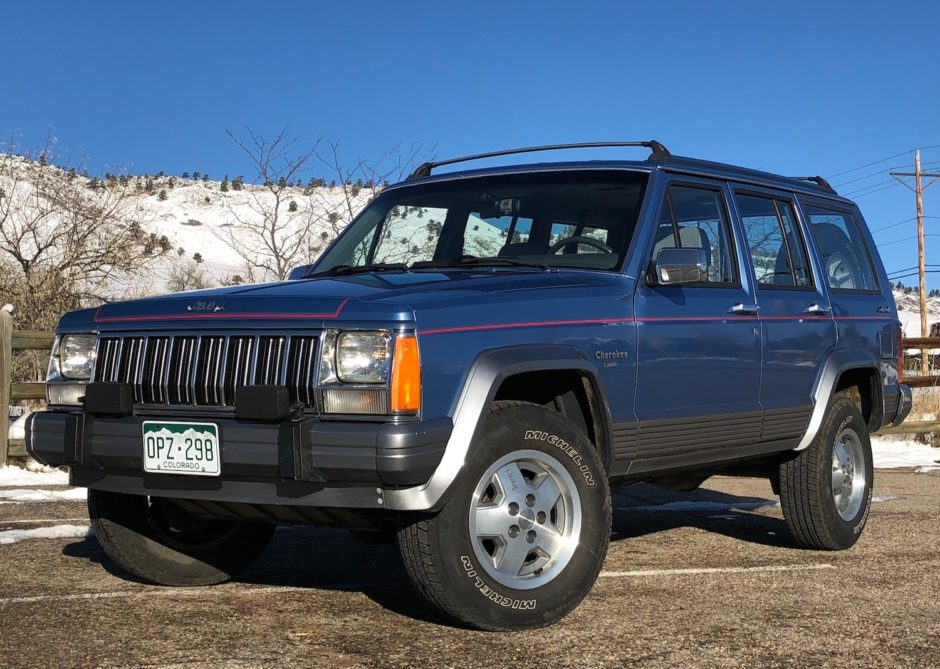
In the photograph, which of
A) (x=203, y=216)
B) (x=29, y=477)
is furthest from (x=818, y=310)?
(x=203, y=216)

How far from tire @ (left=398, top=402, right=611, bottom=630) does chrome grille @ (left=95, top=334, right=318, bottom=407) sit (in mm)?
645

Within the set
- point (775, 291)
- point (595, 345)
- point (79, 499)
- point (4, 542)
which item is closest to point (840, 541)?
point (775, 291)

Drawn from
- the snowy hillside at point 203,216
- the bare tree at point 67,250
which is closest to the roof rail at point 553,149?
the bare tree at point 67,250

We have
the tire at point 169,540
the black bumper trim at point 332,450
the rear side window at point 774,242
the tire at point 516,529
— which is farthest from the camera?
the rear side window at point 774,242

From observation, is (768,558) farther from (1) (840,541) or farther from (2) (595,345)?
(2) (595,345)

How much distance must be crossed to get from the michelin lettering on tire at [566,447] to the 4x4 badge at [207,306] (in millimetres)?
1248

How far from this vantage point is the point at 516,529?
4.31m

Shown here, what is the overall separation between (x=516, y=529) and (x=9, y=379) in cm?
688

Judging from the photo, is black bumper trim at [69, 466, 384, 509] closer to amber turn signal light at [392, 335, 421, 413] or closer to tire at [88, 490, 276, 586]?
amber turn signal light at [392, 335, 421, 413]

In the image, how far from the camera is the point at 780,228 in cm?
643

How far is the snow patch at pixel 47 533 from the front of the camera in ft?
20.9

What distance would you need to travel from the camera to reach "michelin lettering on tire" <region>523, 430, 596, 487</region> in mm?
4297

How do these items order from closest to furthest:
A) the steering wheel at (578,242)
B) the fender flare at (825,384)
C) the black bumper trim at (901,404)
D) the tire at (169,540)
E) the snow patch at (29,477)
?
the tire at (169,540) → the steering wheel at (578,242) → the fender flare at (825,384) → the black bumper trim at (901,404) → the snow patch at (29,477)

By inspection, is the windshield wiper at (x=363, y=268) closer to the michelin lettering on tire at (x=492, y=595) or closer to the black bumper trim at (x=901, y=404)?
the michelin lettering on tire at (x=492, y=595)
